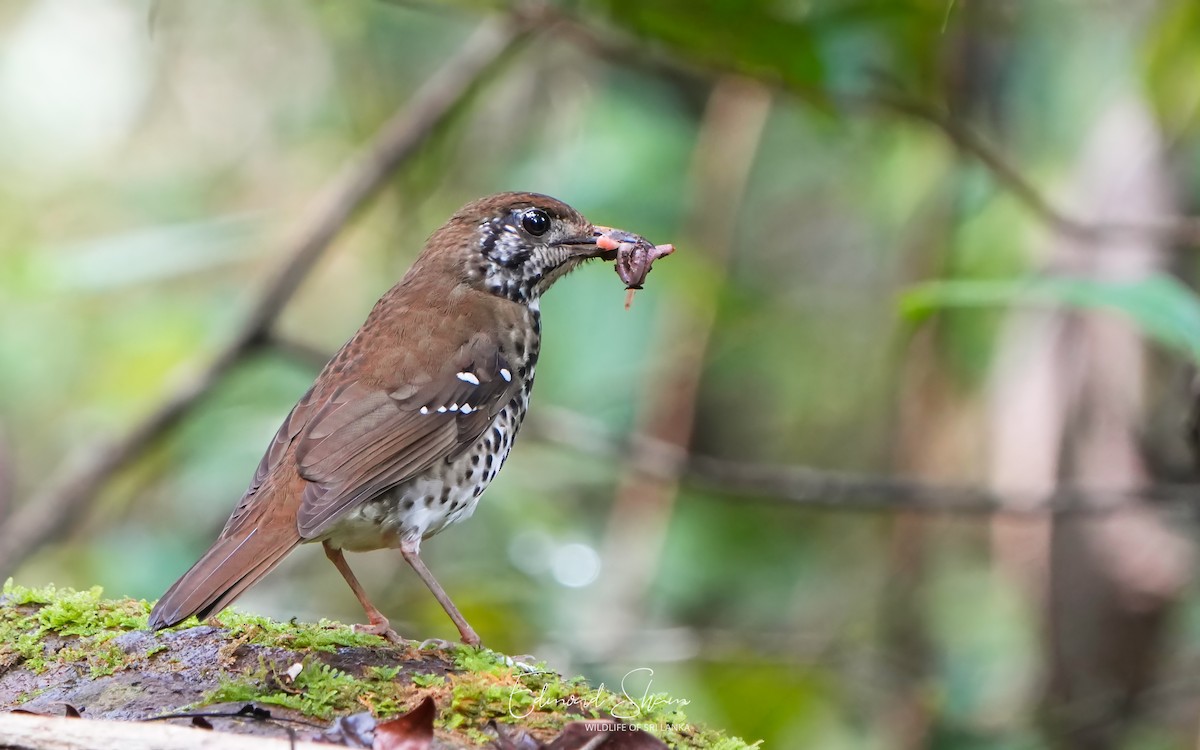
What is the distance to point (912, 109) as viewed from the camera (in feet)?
18.1

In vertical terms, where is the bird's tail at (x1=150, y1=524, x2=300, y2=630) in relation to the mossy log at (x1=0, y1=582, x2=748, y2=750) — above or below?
above

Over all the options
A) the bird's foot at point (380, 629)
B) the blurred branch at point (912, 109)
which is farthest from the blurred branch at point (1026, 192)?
the bird's foot at point (380, 629)

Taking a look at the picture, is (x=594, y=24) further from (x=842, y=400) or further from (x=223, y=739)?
(x=223, y=739)

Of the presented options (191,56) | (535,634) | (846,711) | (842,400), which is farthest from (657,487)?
(191,56)

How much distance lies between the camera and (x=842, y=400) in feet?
29.0

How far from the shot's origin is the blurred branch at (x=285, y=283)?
19.6 feet

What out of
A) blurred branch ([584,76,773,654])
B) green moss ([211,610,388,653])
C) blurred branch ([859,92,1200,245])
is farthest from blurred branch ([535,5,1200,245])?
green moss ([211,610,388,653])

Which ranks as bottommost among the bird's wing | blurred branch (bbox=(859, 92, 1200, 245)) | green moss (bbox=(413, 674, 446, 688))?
green moss (bbox=(413, 674, 446, 688))

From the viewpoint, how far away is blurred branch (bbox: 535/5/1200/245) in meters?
5.38

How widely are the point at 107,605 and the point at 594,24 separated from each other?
366cm

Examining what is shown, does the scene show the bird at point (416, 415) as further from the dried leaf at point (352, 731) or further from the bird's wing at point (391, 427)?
the dried leaf at point (352, 731)

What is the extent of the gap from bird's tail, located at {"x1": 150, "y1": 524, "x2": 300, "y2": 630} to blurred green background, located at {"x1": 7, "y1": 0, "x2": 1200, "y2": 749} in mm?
2387

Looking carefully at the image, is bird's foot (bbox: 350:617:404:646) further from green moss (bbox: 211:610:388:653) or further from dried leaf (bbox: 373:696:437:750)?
dried leaf (bbox: 373:696:437:750)

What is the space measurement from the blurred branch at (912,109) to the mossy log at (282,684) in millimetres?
3021
